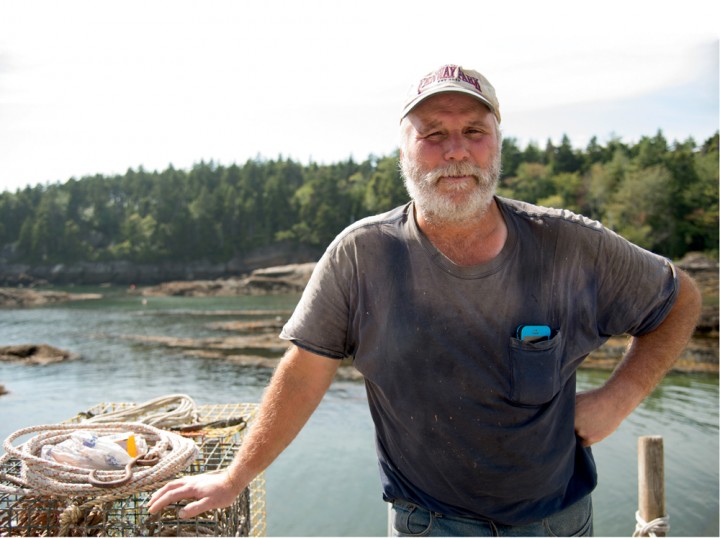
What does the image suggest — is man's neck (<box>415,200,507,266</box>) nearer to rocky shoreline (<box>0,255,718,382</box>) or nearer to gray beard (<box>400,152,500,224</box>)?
gray beard (<box>400,152,500,224</box>)

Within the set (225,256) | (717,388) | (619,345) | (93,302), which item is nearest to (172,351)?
(619,345)

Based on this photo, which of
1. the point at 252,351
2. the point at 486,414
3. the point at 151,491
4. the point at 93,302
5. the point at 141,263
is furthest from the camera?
the point at 141,263

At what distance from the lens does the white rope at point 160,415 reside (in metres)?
3.83

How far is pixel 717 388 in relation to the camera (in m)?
17.7

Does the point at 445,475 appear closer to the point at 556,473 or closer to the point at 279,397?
the point at 556,473

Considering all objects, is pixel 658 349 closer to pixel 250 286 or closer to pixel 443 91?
pixel 443 91

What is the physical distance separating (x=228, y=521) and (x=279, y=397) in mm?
834

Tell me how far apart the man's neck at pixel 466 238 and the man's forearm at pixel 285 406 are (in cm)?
65

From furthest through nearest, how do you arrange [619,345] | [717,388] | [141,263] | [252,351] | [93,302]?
1. [141,263]
2. [93,302]
3. [252,351]
4. [619,345]
5. [717,388]

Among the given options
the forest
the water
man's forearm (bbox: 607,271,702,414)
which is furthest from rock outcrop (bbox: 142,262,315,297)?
man's forearm (bbox: 607,271,702,414)

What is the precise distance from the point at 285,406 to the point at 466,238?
99cm

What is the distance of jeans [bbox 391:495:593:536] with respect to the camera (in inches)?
98.7

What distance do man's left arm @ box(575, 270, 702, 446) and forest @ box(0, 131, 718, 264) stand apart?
70732 mm

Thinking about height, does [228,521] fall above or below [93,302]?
above
